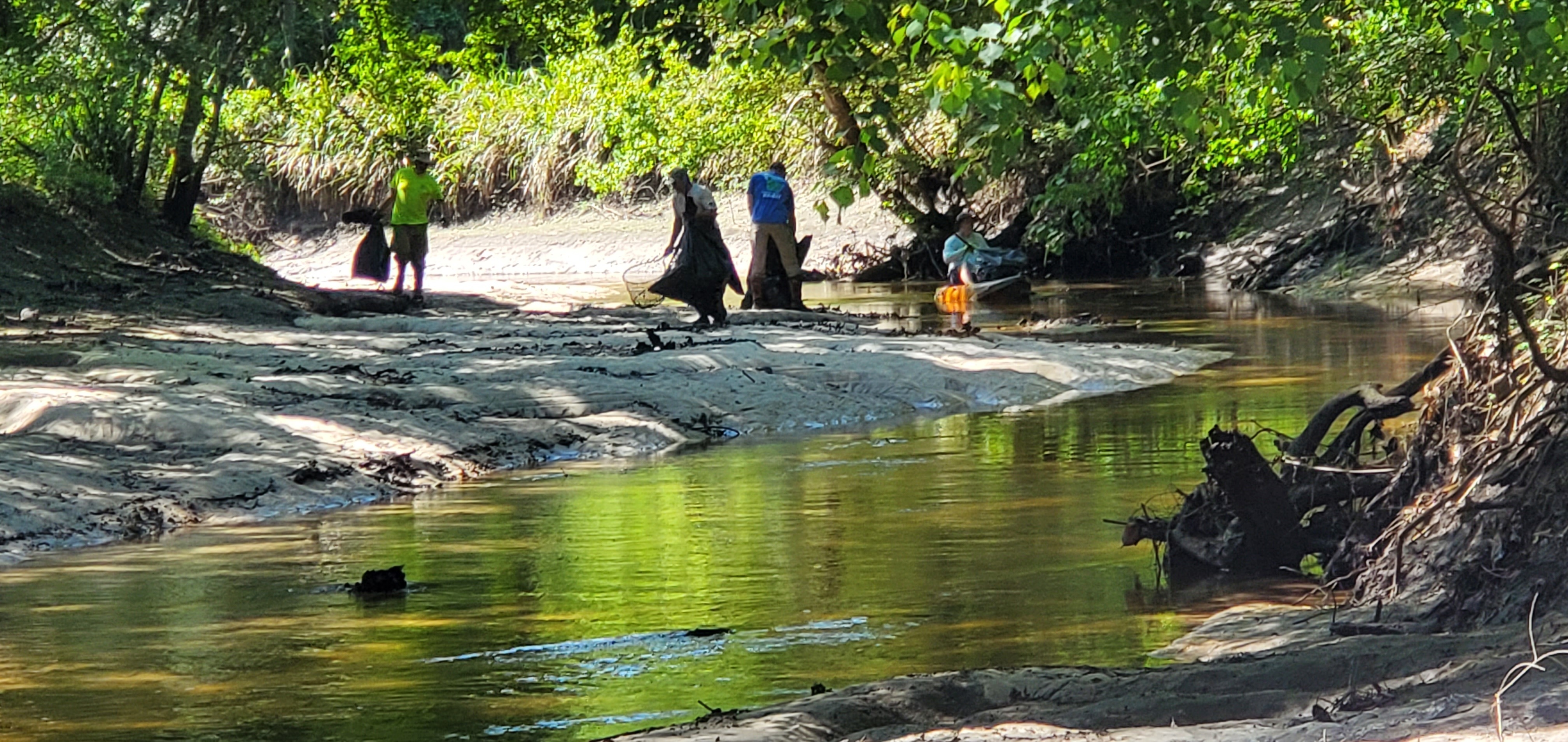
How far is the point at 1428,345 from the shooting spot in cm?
1889

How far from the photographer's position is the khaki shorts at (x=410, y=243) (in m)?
22.4

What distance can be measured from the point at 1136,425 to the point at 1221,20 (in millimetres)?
8540

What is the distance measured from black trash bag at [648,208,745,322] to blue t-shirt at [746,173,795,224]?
3011 mm

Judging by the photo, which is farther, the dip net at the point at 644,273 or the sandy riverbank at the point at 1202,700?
the dip net at the point at 644,273

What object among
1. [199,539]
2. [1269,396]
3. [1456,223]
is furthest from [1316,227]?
[199,539]

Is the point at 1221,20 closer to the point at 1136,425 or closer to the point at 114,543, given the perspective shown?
the point at 114,543

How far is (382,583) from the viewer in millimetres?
9031

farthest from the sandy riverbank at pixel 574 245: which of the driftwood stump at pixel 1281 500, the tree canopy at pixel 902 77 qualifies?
the driftwood stump at pixel 1281 500

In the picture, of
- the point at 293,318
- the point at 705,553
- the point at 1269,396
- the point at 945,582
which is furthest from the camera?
the point at 293,318

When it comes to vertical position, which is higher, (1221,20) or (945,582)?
(1221,20)

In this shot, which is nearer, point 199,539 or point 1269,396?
point 199,539

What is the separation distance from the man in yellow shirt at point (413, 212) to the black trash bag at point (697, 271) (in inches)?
155

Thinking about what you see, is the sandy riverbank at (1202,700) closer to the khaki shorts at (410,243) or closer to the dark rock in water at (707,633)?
the dark rock in water at (707,633)

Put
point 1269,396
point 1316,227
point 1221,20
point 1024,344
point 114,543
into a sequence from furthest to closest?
point 1316,227 < point 1024,344 < point 1269,396 < point 114,543 < point 1221,20
